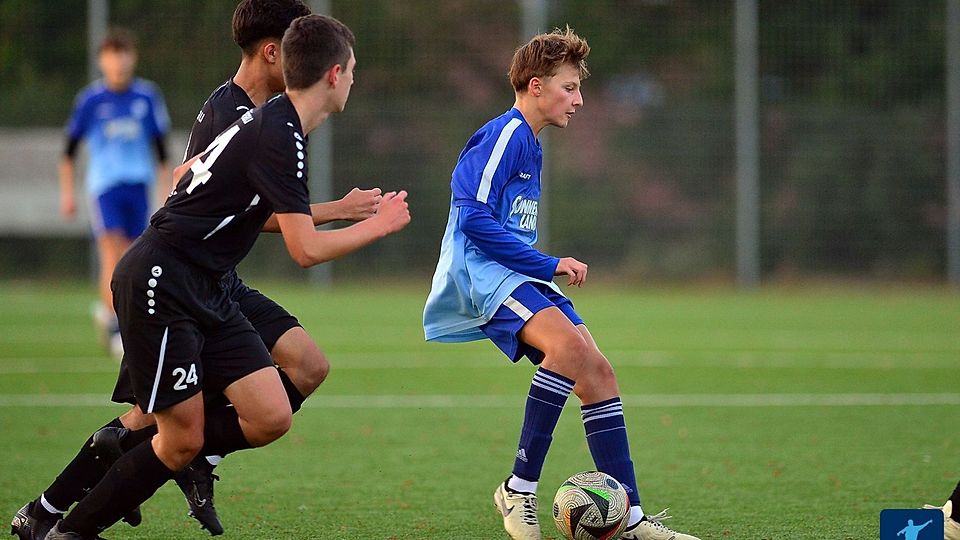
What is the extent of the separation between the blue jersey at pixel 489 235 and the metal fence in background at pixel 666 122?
1358 cm

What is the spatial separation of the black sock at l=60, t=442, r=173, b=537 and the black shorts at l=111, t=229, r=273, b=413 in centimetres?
19

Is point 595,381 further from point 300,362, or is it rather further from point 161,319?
point 161,319

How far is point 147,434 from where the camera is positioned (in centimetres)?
485

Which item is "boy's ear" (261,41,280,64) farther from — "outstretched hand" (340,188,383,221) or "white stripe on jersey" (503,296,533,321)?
"white stripe on jersey" (503,296,533,321)

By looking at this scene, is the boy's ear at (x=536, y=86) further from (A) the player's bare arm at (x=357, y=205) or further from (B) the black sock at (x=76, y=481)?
(B) the black sock at (x=76, y=481)

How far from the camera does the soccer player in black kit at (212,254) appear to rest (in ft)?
14.3

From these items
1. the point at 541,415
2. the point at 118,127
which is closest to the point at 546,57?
the point at 541,415

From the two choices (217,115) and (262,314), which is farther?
(262,314)

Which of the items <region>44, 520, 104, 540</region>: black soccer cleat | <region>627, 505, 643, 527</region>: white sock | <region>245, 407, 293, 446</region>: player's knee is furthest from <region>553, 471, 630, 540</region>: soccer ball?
<region>44, 520, 104, 540</region>: black soccer cleat

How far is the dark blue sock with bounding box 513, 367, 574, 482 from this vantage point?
16.6ft

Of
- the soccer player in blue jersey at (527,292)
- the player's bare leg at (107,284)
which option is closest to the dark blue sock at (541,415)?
the soccer player in blue jersey at (527,292)

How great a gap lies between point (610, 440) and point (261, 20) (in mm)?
1962

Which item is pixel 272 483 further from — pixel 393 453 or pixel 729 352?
pixel 729 352

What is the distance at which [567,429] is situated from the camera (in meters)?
7.71
